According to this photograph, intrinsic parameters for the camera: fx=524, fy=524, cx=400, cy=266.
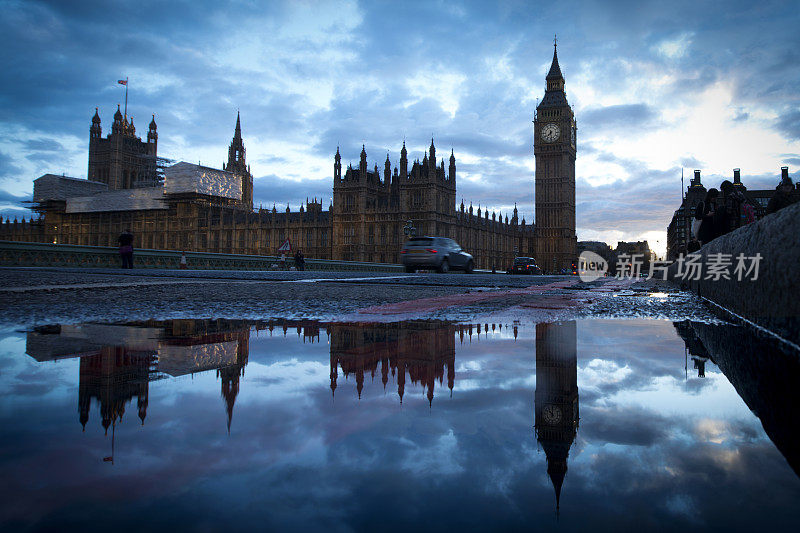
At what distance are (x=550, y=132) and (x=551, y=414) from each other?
85.3m

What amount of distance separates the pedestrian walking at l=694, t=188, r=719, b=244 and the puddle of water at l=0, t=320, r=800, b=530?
22.8 feet

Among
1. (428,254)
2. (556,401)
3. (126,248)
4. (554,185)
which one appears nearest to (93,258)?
(126,248)

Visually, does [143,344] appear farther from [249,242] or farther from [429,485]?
[249,242]

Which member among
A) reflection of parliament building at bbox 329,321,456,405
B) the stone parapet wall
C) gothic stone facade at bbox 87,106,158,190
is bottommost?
reflection of parliament building at bbox 329,321,456,405

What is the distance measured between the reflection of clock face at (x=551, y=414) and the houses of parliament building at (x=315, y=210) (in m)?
58.2

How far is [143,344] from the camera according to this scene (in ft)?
7.13

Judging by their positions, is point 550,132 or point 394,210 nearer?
point 394,210

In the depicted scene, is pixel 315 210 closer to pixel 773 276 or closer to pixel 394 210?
pixel 394 210

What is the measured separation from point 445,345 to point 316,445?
1.35m

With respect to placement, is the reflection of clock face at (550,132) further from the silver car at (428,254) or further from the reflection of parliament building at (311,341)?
the reflection of parliament building at (311,341)

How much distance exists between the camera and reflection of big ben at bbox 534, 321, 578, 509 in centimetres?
97

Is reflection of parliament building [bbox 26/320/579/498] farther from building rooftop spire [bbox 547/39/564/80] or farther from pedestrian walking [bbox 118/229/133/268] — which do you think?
building rooftop spire [bbox 547/39/564/80]

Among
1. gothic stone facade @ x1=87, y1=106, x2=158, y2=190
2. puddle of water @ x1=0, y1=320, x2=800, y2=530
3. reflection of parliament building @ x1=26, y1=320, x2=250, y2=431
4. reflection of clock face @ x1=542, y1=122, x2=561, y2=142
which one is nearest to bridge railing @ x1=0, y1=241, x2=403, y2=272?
reflection of parliament building @ x1=26, y1=320, x2=250, y2=431

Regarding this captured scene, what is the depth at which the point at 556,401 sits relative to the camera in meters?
1.36
